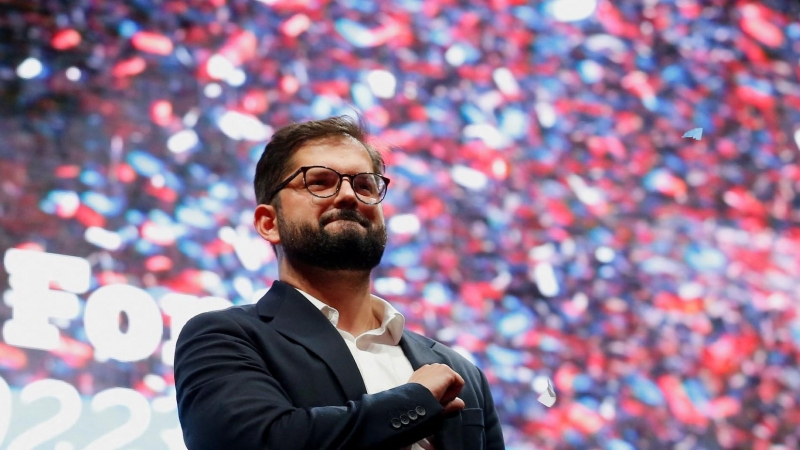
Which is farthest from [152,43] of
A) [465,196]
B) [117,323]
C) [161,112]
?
[465,196]

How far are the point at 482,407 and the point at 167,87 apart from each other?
152 centimetres

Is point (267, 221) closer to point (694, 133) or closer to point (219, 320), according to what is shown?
point (219, 320)

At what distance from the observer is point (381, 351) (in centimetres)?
159

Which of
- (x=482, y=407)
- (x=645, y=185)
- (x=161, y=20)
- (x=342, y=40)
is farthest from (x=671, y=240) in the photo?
(x=161, y=20)

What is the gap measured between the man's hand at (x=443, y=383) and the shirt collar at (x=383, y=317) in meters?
0.25

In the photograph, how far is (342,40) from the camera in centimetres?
295

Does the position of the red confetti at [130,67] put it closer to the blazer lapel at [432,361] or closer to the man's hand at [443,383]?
the blazer lapel at [432,361]

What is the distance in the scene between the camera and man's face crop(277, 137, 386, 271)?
1610mm

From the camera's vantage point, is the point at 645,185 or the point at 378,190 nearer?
the point at 378,190

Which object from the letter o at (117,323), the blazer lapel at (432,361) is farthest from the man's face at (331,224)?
the letter o at (117,323)

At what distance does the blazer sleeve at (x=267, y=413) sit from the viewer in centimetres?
124

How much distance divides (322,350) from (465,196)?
150 cm

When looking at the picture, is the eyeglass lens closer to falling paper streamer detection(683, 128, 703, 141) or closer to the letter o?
the letter o

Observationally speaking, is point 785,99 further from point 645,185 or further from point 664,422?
point 664,422
